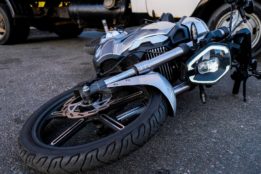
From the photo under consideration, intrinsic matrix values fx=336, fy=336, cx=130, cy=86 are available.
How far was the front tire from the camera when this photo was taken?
4082mm

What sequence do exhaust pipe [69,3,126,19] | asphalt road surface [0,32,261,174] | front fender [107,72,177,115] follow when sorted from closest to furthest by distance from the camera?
1. asphalt road surface [0,32,261,174]
2. front fender [107,72,177,115]
3. exhaust pipe [69,3,126,19]

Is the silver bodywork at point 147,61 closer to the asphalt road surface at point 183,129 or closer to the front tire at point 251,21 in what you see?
the asphalt road surface at point 183,129

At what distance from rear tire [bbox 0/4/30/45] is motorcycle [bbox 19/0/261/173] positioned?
13.7 feet

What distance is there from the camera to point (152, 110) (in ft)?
6.95

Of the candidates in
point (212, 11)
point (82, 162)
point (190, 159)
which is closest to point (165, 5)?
point (212, 11)

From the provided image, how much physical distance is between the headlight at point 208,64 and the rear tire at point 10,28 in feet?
16.5

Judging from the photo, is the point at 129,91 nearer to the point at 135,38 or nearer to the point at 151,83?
the point at 151,83

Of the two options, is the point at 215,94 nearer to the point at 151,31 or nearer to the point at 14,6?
the point at 151,31

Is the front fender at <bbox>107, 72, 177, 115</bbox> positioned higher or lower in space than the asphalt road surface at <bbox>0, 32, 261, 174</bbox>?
higher

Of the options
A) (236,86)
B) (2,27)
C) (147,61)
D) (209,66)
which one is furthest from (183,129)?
(2,27)

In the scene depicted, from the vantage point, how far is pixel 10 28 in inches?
261

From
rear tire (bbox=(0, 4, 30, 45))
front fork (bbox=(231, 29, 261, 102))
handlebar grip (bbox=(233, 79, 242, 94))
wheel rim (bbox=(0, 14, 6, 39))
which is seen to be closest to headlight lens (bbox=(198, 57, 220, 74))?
front fork (bbox=(231, 29, 261, 102))

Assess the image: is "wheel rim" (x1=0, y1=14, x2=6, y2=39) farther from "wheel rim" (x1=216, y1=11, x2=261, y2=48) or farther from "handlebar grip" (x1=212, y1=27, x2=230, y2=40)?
"handlebar grip" (x1=212, y1=27, x2=230, y2=40)

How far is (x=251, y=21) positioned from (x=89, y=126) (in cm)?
256
